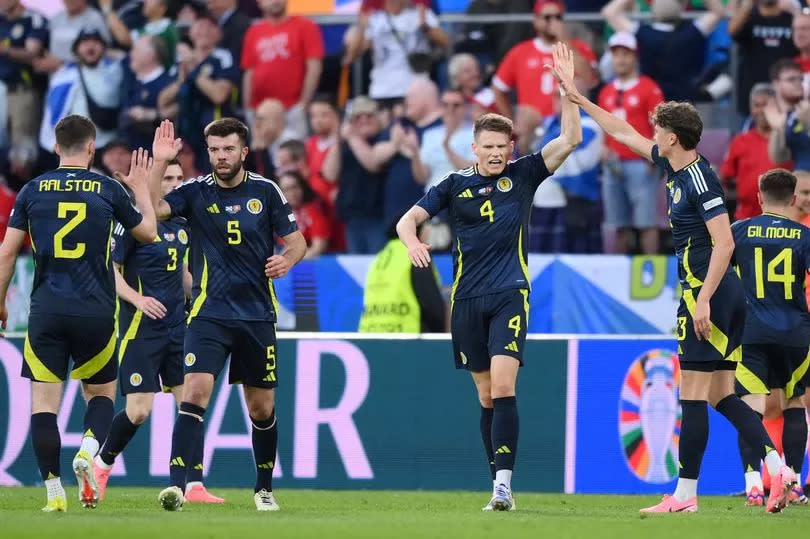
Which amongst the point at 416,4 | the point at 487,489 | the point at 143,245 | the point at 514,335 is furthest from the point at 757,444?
the point at 416,4

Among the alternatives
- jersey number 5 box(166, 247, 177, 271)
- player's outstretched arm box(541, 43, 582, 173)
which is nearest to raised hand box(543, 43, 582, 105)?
player's outstretched arm box(541, 43, 582, 173)

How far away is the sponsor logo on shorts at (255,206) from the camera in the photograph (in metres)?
9.41

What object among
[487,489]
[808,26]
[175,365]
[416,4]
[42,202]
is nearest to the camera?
[42,202]

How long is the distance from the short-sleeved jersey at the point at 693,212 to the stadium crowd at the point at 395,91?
6130mm

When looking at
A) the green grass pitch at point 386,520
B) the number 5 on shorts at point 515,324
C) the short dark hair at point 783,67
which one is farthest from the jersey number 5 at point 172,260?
the short dark hair at point 783,67

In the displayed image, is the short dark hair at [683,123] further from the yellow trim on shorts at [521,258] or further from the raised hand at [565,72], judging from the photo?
the yellow trim on shorts at [521,258]

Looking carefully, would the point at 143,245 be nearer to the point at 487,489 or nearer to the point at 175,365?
the point at 175,365

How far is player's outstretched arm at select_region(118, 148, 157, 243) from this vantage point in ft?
30.1

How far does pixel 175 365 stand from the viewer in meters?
11.4

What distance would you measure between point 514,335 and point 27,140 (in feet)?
33.8

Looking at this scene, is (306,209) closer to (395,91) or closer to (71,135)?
(395,91)

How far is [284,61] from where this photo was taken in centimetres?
1717

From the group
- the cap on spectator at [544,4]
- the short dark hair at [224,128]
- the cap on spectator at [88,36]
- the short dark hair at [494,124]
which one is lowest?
the short dark hair at [224,128]

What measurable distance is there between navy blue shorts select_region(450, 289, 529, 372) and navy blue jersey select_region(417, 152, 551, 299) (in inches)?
2.5
